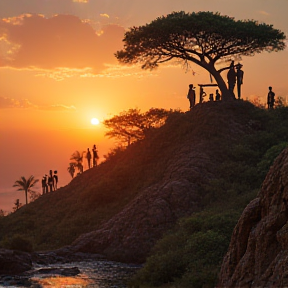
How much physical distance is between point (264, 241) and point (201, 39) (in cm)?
3581

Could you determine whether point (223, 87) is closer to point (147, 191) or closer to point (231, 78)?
point (231, 78)

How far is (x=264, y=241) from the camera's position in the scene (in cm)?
708

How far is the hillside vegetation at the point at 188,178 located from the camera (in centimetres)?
2053

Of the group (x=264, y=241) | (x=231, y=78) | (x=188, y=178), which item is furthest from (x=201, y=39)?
(x=264, y=241)

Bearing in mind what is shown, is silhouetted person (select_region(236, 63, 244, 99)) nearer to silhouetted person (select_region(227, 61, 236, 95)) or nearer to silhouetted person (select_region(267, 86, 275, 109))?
silhouetted person (select_region(227, 61, 236, 95))

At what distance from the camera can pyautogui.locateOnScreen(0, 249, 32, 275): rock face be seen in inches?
821

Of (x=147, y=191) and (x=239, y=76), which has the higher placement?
(x=239, y=76)

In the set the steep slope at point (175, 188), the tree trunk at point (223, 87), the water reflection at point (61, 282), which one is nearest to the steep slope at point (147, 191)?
the steep slope at point (175, 188)

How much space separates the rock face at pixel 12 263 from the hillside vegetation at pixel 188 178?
12.3 feet

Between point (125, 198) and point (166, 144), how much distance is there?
5.17 m

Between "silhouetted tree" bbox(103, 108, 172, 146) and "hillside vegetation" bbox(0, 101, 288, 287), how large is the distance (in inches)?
864

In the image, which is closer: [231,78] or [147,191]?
[147,191]

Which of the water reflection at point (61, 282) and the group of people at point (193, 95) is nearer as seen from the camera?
the water reflection at point (61, 282)

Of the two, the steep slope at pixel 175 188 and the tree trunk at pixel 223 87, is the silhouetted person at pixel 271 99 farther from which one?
the steep slope at pixel 175 188
